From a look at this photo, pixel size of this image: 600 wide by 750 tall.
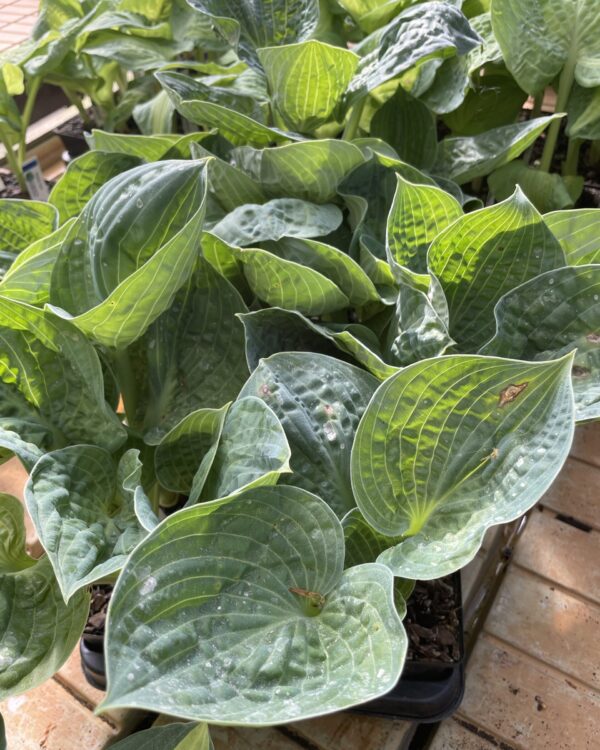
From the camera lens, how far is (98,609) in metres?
0.62

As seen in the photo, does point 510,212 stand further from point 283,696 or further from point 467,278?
point 283,696

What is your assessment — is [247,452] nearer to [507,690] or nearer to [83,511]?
[83,511]

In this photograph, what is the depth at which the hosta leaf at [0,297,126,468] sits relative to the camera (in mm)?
517

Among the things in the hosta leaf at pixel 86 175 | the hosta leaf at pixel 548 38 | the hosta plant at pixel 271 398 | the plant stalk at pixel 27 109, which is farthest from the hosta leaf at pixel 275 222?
the plant stalk at pixel 27 109

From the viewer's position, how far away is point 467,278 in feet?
1.89

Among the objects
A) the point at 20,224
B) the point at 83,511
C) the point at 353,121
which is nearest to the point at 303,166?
the point at 353,121

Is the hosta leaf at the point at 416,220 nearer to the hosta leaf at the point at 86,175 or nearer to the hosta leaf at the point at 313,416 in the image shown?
the hosta leaf at the point at 313,416

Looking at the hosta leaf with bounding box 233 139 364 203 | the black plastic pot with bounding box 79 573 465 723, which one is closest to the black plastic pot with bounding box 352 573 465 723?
the black plastic pot with bounding box 79 573 465 723

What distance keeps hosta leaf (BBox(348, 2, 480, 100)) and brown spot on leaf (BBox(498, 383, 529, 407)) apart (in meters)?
0.36

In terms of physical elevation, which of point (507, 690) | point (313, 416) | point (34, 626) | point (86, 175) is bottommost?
point (507, 690)

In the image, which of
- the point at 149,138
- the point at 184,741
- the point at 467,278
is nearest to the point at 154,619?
the point at 184,741

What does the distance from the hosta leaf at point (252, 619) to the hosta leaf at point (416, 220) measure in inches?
10.5

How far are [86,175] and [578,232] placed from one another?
1.53 ft

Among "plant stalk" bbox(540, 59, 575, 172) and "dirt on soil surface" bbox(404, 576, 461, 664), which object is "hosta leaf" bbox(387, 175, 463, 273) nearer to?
"dirt on soil surface" bbox(404, 576, 461, 664)
